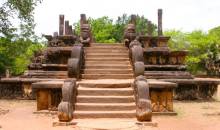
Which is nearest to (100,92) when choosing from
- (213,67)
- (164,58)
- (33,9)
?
(33,9)

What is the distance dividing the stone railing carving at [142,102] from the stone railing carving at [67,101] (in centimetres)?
140

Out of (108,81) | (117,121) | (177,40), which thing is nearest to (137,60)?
(108,81)

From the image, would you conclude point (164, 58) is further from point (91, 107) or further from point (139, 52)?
point (91, 107)

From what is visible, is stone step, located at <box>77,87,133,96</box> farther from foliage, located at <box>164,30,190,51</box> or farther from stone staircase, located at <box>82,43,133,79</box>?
foliage, located at <box>164,30,190,51</box>

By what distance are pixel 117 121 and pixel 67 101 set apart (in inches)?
45.8

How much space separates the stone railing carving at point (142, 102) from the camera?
876 centimetres

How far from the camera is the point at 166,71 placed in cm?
1387

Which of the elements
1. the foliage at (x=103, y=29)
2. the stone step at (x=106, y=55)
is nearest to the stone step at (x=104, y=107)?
the stone step at (x=106, y=55)

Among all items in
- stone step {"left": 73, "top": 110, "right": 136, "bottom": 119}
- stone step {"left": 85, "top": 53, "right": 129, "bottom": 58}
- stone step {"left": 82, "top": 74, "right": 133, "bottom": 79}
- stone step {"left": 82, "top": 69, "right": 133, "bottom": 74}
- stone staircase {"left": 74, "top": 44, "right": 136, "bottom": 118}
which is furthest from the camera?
stone step {"left": 85, "top": 53, "right": 129, "bottom": 58}

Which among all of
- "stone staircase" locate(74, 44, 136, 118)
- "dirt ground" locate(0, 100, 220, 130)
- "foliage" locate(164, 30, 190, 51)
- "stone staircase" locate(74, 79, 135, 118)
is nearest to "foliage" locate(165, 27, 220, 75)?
"foliage" locate(164, 30, 190, 51)

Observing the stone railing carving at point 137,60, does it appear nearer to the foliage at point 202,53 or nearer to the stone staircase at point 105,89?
the stone staircase at point 105,89

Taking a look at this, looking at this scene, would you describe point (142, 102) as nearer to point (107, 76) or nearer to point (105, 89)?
point (105, 89)

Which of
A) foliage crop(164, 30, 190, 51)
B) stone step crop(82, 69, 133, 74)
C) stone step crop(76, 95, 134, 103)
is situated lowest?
stone step crop(76, 95, 134, 103)

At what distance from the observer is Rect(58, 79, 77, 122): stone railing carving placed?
8.84 metres
